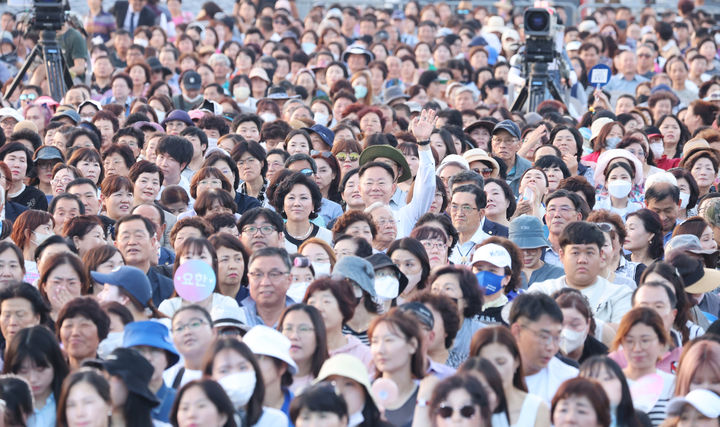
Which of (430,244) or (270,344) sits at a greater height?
(430,244)

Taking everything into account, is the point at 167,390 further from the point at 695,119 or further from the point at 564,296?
the point at 695,119

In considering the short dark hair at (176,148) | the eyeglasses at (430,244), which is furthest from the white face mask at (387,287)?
the short dark hair at (176,148)

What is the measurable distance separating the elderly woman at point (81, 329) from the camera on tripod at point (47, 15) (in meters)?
6.96

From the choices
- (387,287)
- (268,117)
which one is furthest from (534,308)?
(268,117)

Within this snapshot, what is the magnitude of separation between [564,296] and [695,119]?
686 centimetres

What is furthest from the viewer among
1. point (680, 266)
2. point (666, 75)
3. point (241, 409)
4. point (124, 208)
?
point (666, 75)

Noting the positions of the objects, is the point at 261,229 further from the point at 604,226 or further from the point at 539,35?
the point at 539,35

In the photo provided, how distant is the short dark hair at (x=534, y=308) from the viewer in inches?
230

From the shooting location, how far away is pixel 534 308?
5.87 meters

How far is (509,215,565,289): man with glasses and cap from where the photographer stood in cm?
745

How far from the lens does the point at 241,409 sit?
5.27m

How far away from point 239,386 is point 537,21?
760cm

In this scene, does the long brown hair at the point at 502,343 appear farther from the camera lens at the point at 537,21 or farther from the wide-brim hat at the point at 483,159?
the camera lens at the point at 537,21

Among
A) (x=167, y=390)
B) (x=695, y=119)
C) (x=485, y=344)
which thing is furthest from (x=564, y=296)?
(x=695, y=119)
